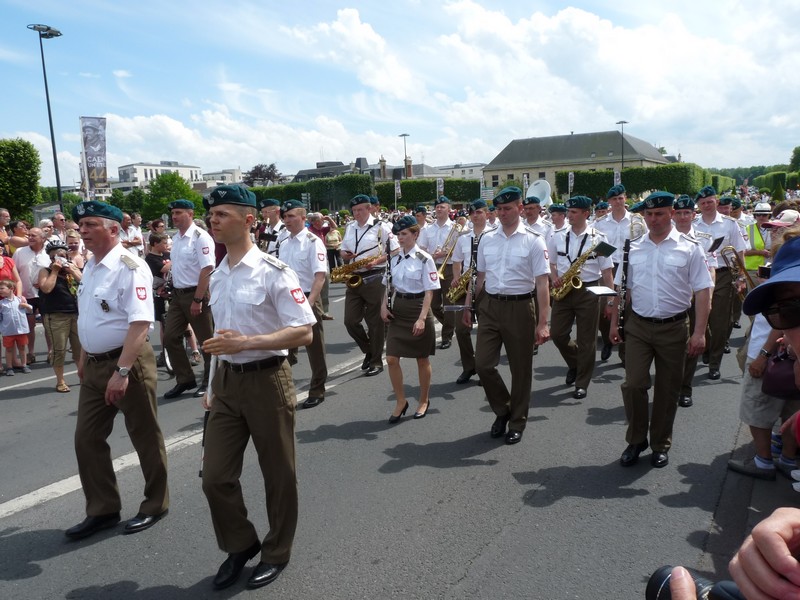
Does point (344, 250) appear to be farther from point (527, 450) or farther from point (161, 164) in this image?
point (161, 164)

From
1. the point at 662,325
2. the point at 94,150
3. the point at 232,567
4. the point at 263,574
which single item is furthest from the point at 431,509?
the point at 94,150

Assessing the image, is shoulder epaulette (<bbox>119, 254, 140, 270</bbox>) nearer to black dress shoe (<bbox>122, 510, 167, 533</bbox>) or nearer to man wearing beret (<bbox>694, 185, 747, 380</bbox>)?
black dress shoe (<bbox>122, 510, 167, 533</bbox>)

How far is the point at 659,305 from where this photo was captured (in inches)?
191

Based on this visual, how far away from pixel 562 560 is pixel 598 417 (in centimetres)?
278

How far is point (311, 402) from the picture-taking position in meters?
6.75

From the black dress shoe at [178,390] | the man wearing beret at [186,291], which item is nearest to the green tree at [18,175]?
the man wearing beret at [186,291]

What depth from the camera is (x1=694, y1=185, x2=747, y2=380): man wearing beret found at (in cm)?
744

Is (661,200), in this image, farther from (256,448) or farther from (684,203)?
(256,448)

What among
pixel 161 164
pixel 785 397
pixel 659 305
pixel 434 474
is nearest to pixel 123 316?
pixel 434 474

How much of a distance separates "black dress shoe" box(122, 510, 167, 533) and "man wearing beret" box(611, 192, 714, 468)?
3.61 metres

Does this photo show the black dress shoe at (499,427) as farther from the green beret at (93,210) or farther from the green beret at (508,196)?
the green beret at (93,210)

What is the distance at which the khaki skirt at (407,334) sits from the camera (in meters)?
6.16

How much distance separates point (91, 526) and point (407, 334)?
10.7 ft

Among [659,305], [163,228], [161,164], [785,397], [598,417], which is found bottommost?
[598,417]
